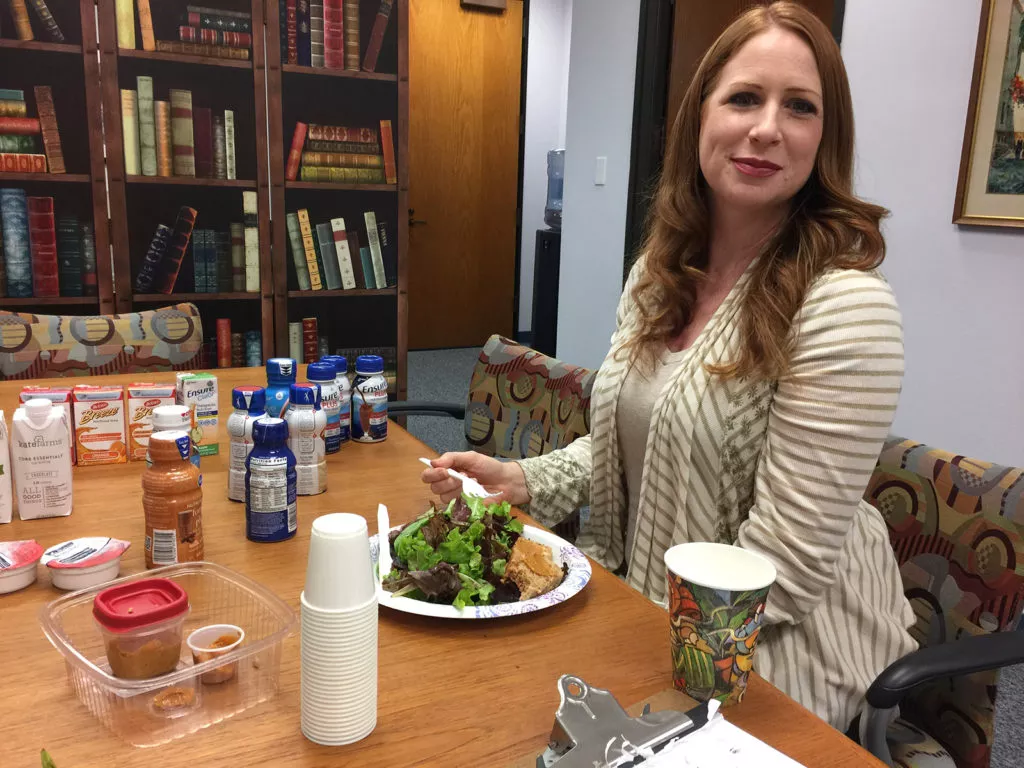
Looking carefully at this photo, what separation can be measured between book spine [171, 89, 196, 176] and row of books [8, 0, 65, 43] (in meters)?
0.38

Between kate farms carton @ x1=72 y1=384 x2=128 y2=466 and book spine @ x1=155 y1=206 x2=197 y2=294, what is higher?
book spine @ x1=155 y1=206 x2=197 y2=294

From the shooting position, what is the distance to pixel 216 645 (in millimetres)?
777

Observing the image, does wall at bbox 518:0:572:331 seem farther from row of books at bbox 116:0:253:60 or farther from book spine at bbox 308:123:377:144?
row of books at bbox 116:0:253:60

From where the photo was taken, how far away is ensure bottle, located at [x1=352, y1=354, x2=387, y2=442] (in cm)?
154

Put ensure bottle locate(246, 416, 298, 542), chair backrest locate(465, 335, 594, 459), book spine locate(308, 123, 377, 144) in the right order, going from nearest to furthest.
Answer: ensure bottle locate(246, 416, 298, 542), chair backrest locate(465, 335, 594, 459), book spine locate(308, 123, 377, 144)

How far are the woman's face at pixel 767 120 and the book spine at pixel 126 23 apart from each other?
2.26 m

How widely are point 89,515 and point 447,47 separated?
512 cm

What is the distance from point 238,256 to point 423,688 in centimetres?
255

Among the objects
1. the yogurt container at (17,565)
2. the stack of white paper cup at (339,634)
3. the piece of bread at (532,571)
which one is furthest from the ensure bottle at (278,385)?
the stack of white paper cup at (339,634)

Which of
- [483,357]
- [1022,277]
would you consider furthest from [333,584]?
[1022,277]

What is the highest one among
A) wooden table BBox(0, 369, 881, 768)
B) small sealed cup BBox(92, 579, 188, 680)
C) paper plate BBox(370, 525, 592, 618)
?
small sealed cup BBox(92, 579, 188, 680)

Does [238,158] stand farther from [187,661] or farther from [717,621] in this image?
[717,621]

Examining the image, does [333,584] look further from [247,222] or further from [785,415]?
[247,222]

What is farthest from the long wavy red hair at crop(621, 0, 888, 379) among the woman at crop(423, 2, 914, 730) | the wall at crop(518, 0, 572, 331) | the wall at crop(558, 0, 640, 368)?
the wall at crop(518, 0, 572, 331)
